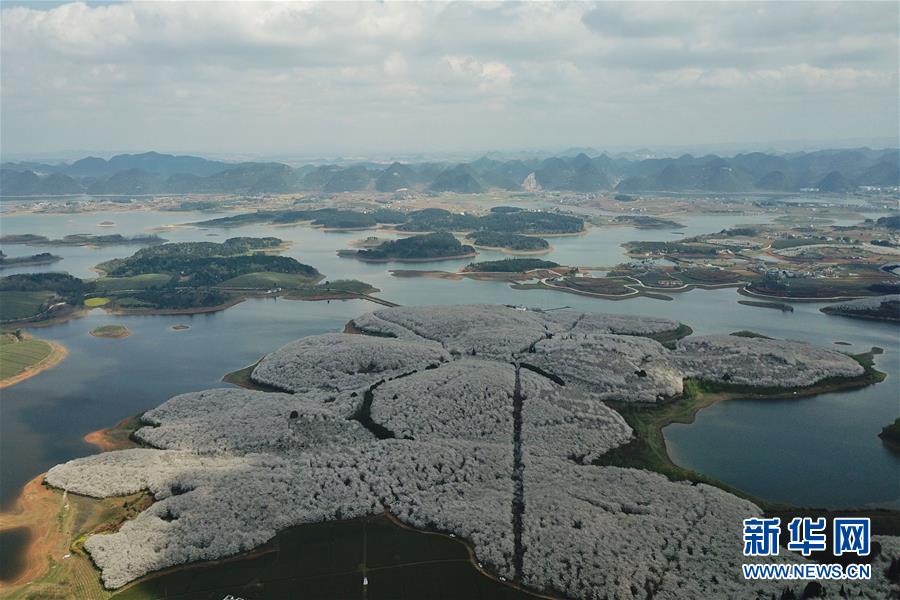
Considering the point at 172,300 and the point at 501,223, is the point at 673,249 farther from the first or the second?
the point at 172,300

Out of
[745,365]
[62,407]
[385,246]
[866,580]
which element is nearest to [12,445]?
Result: [62,407]

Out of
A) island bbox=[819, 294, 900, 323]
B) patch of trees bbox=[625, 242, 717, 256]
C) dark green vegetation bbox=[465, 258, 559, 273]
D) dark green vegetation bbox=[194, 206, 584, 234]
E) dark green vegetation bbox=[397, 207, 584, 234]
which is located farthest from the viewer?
dark green vegetation bbox=[194, 206, 584, 234]

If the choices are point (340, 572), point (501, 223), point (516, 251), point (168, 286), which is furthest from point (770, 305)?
point (168, 286)

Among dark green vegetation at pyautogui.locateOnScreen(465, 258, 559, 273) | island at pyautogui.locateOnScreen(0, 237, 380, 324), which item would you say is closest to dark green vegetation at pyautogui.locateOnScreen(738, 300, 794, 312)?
dark green vegetation at pyautogui.locateOnScreen(465, 258, 559, 273)

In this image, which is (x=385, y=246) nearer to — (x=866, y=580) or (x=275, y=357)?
(x=275, y=357)

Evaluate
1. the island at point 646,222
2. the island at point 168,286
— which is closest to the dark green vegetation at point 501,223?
the island at point 646,222

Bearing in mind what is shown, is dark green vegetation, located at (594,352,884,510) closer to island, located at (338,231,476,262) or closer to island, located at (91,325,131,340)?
island, located at (91,325,131,340)

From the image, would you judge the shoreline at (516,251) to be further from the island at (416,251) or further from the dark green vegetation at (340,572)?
the dark green vegetation at (340,572)
